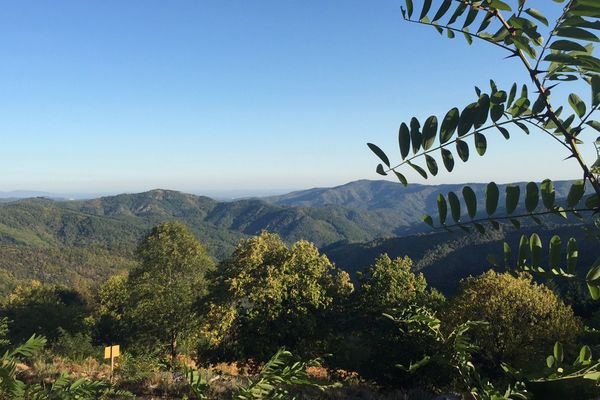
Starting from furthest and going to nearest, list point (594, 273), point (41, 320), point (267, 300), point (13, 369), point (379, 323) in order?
point (41, 320), point (267, 300), point (379, 323), point (13, 369), point (594, 273)

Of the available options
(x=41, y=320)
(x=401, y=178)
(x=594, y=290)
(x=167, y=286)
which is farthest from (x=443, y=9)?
(x=41, y=320)

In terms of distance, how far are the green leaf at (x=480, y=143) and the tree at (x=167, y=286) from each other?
21295 mm

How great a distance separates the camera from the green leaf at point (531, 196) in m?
1.44

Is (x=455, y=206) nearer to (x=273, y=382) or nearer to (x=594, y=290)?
(x=594, y=290)

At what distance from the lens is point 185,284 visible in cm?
2502

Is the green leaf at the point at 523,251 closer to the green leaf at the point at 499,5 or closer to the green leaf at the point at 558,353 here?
the green leaf at the point at 558,353

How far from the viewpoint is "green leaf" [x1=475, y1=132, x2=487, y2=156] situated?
1454mm

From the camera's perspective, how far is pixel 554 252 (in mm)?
1522

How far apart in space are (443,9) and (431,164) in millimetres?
525

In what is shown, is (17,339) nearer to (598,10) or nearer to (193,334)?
(193,334)

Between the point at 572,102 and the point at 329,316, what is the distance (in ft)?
59.5

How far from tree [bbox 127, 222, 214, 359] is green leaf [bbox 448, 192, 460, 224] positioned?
69.4 feet

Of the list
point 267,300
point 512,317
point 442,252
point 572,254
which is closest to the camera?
point 572,254

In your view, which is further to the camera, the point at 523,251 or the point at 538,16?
the point at 523,251
